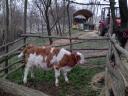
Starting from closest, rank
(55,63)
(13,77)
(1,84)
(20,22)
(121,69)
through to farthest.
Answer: (121,69), (1,84), (55,63), (13,77), (20,22)

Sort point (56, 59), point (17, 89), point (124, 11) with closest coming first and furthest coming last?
point (17, 89)
point (56, 59)
point (124, 11)

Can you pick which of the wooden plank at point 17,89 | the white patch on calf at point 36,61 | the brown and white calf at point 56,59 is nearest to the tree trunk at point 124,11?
the brown and white calf at point 56,59

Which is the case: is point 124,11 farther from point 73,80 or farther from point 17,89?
point 17,89

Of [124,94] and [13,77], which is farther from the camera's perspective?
[13,77]

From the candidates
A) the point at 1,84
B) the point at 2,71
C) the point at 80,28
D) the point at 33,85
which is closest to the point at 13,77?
the point at 2,71

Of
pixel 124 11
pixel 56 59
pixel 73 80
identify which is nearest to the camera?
pixel 56 59

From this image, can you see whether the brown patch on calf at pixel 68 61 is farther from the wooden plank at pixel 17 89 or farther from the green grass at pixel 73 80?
the wooden plank at pixel 17 89

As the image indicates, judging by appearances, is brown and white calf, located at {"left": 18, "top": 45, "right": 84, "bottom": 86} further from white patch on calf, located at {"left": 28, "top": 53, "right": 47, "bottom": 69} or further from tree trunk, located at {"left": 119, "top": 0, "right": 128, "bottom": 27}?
tree trunk, located at {"left": 119, "top": 0, "right": 128, "bottom": 27}

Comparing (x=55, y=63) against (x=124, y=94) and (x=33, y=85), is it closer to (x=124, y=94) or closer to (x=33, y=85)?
(x=33, y=85)

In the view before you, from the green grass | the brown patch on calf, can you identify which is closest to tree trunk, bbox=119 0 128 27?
the brown patch on calf

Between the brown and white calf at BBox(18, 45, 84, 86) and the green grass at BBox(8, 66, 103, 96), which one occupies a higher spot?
the brown and white calf at BBox(18, 45, 84, 86)

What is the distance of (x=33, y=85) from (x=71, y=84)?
3.12ft

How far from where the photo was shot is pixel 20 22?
150 feet

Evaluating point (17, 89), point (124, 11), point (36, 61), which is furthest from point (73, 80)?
point (17, 89)
